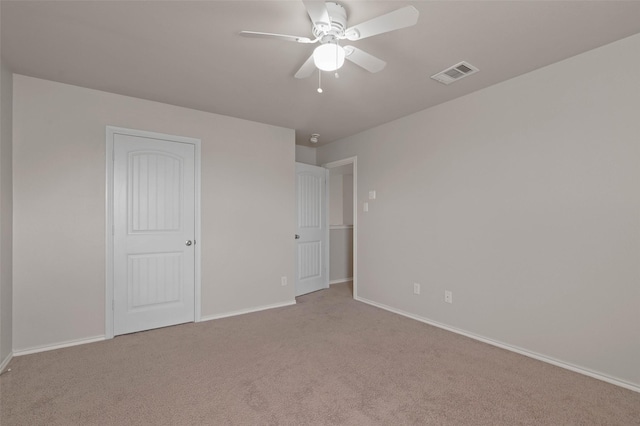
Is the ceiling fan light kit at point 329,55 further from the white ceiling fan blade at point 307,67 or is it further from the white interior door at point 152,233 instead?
the white interior door at point 152,233

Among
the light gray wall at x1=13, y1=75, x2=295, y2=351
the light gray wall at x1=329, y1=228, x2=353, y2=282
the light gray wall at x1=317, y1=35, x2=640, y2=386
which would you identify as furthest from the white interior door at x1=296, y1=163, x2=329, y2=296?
the light gray wall at x1=317, y1=35, x2=640, y2=386

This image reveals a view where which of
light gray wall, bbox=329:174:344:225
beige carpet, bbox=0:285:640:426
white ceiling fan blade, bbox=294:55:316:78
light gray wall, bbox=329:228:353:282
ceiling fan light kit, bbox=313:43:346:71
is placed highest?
white ceiling fan blade, bbox=294:55:316:78

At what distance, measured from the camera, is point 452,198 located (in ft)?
10.6

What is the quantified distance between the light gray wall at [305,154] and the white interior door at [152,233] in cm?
209

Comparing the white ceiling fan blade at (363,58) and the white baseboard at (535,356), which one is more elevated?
the white ceiling fan blade at (363,58)

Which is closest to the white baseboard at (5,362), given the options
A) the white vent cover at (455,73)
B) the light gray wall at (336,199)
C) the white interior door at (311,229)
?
the white interior door at (311,229)

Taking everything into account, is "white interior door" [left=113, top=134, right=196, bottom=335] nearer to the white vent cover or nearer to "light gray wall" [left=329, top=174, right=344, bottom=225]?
the white vent cover

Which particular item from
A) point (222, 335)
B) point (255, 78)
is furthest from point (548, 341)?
point (255, 78)

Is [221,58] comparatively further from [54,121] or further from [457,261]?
[457,261]

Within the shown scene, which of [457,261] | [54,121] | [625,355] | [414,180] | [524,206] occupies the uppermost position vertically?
[54,121]

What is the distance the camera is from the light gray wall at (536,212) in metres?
2.18

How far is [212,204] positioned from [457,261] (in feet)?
9.25

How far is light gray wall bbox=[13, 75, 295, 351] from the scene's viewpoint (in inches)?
106

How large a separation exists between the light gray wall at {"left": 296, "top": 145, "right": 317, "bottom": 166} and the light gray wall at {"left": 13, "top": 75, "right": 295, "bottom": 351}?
1.55 meters
